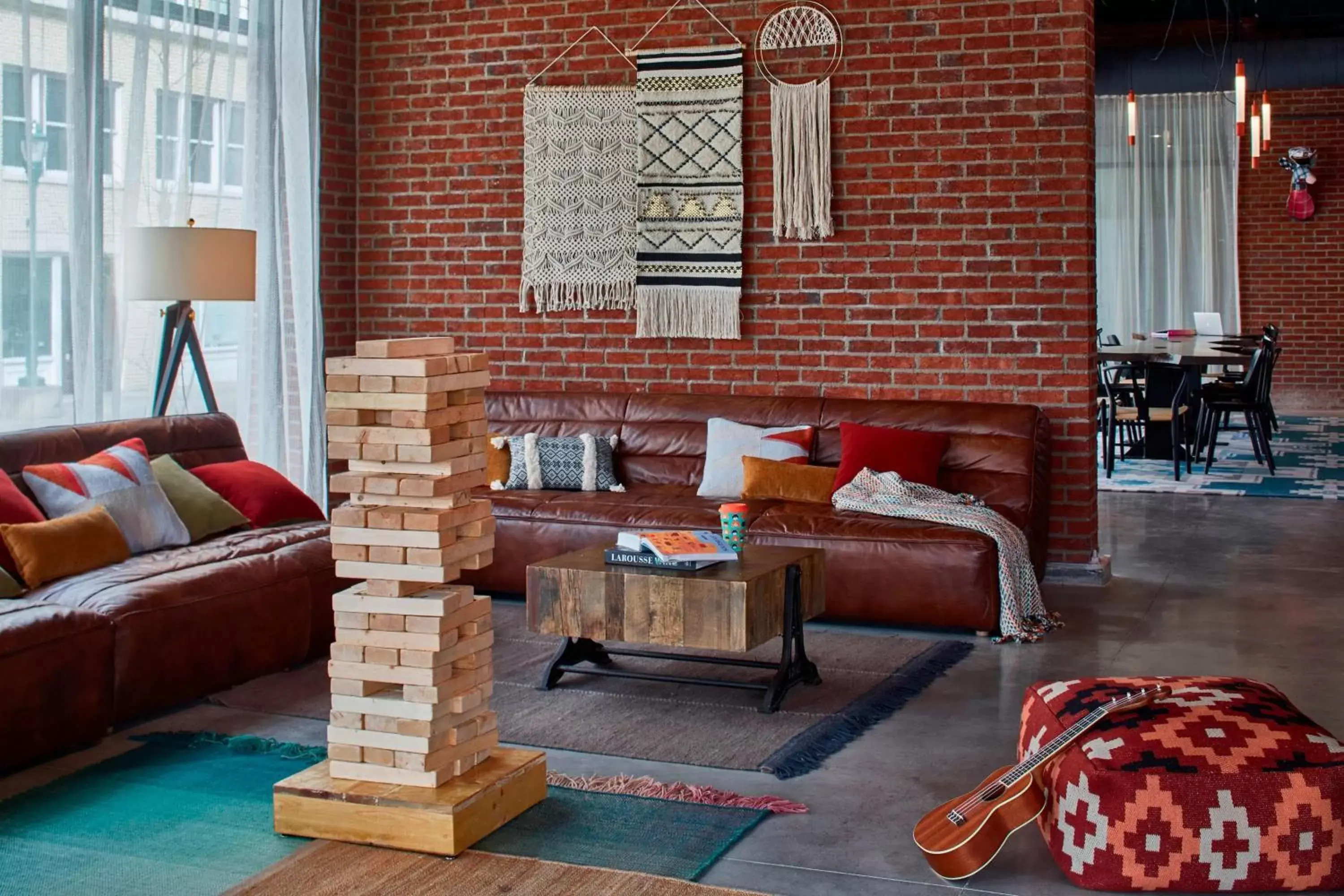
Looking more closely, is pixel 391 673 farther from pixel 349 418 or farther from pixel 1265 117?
pixel 1265 117

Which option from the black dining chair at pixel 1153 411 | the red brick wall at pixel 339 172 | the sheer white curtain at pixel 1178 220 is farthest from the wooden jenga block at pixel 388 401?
the sheer white curtain at pixel 1178 220

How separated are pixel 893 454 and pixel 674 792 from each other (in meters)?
2.59

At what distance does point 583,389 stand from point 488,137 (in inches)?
52.4

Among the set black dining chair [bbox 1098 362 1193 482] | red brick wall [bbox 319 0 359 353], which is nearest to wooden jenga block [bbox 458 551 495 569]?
red brick wall [bbox 319 0 359 353]

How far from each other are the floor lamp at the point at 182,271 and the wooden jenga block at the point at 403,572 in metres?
2.44

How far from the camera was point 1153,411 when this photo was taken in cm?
1017

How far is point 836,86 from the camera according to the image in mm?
6594

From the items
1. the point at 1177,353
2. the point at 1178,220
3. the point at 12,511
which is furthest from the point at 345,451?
the point at 1178,220

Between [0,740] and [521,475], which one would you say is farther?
[521,475]

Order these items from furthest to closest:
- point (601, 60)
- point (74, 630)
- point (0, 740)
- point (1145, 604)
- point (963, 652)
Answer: point (601, 60) < point (1145, 604) < point (963, 652) < point (74, 630) < point (0, 740)

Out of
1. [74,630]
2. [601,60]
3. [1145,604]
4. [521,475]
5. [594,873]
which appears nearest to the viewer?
[594,873]

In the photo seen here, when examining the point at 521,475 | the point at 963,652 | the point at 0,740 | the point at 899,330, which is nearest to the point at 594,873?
the point at 0,740

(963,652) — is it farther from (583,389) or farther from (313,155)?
(313,155)

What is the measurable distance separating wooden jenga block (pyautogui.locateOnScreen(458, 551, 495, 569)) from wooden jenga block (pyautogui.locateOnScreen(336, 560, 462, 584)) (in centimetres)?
3
